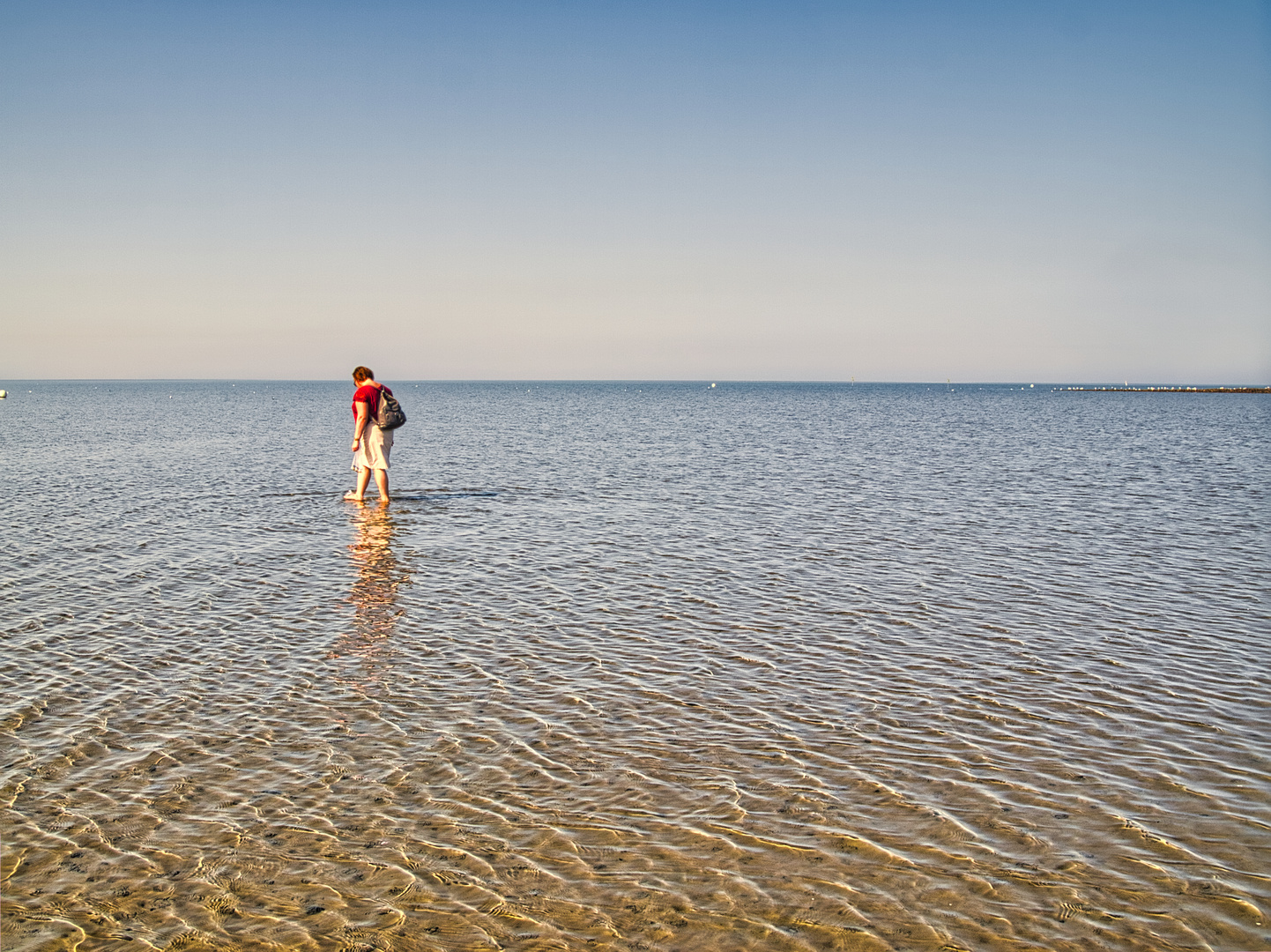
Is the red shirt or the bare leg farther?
the bare leg

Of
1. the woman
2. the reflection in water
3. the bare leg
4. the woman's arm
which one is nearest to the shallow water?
the reflection in water

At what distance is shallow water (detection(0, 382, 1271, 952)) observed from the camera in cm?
427

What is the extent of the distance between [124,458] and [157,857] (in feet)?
90.0

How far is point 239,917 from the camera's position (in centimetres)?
416

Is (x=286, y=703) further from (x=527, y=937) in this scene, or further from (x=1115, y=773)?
(x=1115, y=773)

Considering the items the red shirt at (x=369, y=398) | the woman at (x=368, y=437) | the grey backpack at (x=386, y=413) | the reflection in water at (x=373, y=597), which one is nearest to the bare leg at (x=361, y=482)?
the woman at (x=368, y=437)

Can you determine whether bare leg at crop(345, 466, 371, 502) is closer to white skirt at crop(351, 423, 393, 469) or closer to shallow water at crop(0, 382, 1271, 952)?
white skirt at crop(351, 423, 393, 469)

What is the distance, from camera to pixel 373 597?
34.0 feet

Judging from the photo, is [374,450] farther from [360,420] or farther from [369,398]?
[369,398]

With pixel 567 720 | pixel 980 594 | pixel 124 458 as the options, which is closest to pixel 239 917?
pixel 567 720

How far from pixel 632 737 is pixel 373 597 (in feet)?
16.2

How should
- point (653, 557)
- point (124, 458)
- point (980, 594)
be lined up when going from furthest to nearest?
point (124, 458)
point (653, 557)
point (980, 594)

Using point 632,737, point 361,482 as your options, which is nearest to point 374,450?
point 361,482

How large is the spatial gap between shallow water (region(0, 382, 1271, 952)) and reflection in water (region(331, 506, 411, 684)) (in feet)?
0.23
